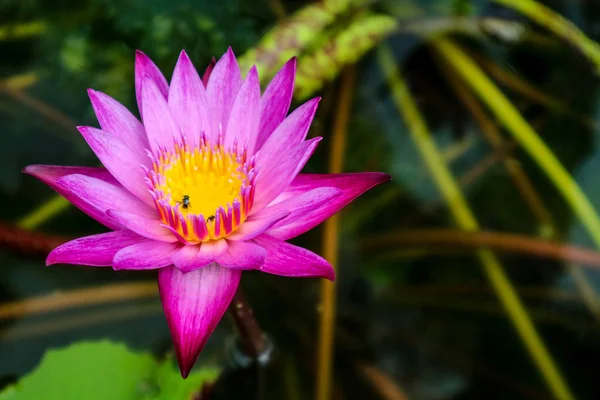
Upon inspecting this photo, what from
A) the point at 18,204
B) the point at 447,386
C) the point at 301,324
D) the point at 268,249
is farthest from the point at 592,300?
the point at 18,204

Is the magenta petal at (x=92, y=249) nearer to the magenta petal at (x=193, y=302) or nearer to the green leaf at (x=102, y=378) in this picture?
the magenta petal at (x=193, y=302)

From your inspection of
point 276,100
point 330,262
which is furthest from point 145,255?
point 330,262

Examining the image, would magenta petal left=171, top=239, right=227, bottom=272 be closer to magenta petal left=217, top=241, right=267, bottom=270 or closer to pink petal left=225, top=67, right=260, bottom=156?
magenta petal left=217, top=241, right=267, bottom=270

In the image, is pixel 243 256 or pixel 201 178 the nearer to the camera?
pixel 243 256

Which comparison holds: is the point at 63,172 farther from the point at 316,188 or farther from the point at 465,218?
the point at 465,218

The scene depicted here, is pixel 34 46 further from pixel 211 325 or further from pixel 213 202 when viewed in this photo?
pixel 211 325
